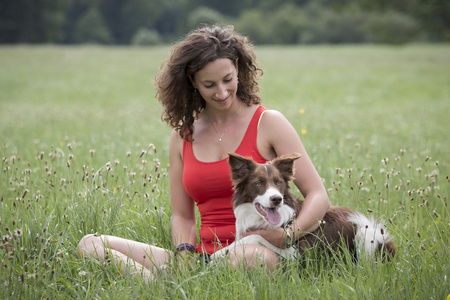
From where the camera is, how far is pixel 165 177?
5039 mm

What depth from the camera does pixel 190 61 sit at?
369 cm

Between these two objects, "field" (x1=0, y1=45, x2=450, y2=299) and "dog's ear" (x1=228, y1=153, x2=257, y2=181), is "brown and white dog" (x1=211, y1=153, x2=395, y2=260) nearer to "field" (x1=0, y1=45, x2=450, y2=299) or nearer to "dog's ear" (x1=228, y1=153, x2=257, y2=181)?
"dog's ear" (x1=228, y1=153, x2=257, y2=181)

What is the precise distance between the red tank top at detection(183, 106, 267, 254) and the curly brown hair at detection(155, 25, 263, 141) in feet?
1.02

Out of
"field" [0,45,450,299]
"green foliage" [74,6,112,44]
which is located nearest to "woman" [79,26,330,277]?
"field" [0,45,450,299]

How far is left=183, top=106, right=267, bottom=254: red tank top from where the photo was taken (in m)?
3.58

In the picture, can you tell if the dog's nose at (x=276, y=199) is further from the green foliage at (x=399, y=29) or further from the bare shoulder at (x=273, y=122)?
the green foliage at (x=399, y=29)

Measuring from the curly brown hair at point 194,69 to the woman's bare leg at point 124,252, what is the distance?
88cm

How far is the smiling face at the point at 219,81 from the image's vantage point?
11.8 feet

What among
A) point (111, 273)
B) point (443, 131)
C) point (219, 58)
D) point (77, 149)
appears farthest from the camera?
point (443, 131)

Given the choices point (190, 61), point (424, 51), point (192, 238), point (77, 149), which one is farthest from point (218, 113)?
point (424, 51)

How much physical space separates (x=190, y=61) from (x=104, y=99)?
58.5 ft

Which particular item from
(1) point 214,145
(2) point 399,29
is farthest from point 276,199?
(2) point 399,29

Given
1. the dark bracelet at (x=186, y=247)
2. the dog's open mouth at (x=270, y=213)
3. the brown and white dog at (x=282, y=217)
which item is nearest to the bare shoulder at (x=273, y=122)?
the brown and white dog at (x=282, y=217)

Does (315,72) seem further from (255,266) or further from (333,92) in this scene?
(255,266)
